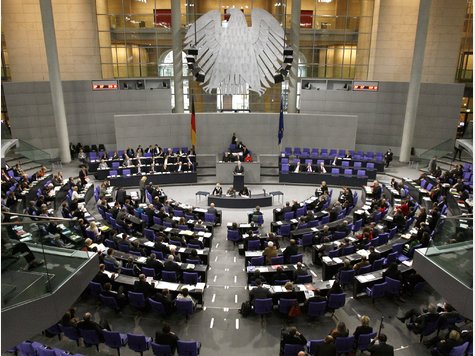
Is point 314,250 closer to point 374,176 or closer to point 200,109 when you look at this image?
point 374,176

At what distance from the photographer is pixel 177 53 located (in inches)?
961

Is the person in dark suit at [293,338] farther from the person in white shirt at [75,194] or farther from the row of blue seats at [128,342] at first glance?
the person in white shirt at [75,194]

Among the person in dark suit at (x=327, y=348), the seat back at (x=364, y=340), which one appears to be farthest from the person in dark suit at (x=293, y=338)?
the seat back at (x=364, y=340)

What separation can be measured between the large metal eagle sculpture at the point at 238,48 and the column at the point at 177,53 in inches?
28.0

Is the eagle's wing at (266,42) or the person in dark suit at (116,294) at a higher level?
the eagle's wing at (266,42)

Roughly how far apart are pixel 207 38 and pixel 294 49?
5.71m

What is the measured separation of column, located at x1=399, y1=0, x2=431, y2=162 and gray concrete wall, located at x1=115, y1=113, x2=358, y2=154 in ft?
10.2

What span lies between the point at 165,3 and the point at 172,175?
12.8 metres

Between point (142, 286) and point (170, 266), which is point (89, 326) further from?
point (170, 266)

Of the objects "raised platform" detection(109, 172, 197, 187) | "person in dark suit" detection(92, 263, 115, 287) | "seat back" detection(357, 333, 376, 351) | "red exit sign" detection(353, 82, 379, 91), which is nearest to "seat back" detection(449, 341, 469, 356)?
"seat back" detection(357, 333, 376, 351)

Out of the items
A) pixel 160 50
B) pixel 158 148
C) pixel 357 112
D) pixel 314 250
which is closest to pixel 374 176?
pixel 357 112

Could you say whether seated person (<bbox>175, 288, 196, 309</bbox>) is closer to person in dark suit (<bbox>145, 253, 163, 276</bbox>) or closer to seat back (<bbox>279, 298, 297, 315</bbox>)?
person in dark suit (<bbox>145, 253, 163, 276</bbox>)

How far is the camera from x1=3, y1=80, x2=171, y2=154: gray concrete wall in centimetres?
2392

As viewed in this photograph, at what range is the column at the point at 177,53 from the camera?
2377 centimetres
